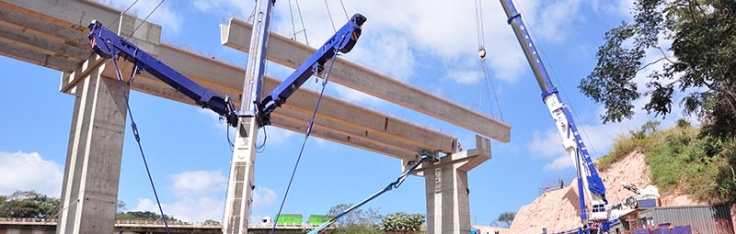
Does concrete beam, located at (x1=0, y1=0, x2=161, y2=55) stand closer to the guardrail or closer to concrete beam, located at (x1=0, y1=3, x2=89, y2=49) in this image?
concrete beam, located at (x1=0, y1=3, x2=89, y2=49)

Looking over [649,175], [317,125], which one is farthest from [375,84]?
[649,175]

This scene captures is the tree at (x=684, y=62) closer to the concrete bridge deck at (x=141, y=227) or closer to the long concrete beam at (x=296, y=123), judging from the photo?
the long concrete beam at (x=296, y=123)

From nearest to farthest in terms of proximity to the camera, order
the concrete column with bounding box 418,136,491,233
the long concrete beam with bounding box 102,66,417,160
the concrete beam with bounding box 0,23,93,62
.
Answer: the concrete beam with bounding box 0,23,93,62 < the long concrete beam with bounding box 102,66,417,160 < the concrete column with bounding box 418,136,491,233

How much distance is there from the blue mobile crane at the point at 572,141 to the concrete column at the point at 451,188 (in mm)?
4389

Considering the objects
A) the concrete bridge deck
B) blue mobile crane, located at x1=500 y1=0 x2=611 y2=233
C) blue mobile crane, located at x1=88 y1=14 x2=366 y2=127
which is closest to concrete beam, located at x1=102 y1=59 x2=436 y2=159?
blue mobile crane, located at x1=88 y1=14 x2=366 y2=127

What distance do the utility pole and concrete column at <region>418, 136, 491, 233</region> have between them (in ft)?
48.6

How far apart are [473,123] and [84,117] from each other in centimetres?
1836

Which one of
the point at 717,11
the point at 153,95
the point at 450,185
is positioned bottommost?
the point at 450,185

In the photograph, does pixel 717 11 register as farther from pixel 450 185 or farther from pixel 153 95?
pixel 153 95

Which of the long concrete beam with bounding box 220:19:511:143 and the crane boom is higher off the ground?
the long concrete beam with bounding box 220:19:511:143

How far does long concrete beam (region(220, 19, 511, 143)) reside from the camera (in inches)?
796

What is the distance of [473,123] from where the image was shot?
2914 cm

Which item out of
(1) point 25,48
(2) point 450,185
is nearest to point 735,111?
(2) point 450,185

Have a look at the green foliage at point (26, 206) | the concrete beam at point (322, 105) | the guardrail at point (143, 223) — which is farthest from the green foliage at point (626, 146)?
the green foliage at point (26, 206)
